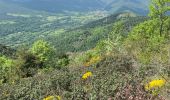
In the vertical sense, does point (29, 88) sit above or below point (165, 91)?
below

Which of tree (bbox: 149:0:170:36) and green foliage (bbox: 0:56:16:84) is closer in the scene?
green foliage (bbox: 0:56:16:84)

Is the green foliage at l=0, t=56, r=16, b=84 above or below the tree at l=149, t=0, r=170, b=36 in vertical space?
below

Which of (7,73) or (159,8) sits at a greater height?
(159,8)

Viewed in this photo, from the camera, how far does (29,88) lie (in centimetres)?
2330

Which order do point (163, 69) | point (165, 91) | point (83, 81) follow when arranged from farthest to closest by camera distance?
point (83, 81), point (163, 69), point (165, 91)

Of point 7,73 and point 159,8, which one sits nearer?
point 7,73

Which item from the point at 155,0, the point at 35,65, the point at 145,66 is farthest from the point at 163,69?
the point at 35,65

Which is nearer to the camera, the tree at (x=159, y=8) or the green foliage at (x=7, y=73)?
the green foliage at (x=7, y=73)

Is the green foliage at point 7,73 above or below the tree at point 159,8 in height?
below

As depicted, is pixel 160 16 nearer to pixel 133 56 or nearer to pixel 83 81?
pixel 133 56

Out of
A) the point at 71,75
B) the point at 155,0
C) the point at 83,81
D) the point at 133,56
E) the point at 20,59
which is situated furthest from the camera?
the point at 20,59

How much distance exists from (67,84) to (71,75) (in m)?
2.59

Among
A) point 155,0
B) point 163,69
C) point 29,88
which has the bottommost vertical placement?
point 29,88

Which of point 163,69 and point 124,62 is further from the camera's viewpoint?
point 124,62
